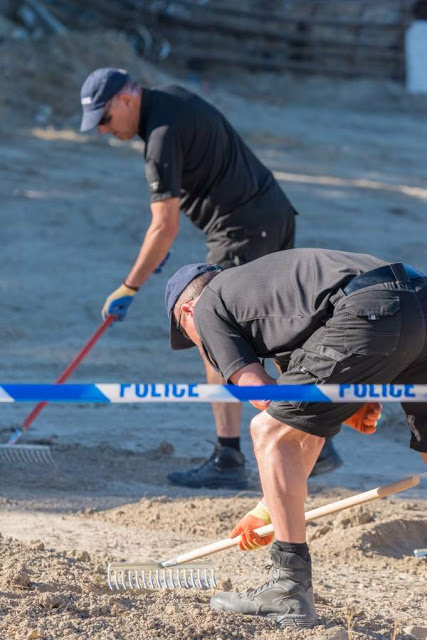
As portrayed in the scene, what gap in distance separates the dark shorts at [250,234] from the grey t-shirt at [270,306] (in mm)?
1986

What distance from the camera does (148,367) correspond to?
844 cm

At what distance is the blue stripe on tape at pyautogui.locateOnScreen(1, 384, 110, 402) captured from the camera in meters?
3.29

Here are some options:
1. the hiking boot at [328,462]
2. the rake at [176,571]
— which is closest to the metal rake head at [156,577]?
the rake at [176,571]

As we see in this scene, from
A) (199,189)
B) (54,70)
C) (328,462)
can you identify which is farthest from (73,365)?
(54,70)

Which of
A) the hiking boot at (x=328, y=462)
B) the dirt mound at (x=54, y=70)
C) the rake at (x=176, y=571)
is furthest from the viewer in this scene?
the dirt mound at (x=54, y=70)

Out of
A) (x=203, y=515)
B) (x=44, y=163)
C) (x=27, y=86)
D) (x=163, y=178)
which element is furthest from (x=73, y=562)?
(x=27, y=86)

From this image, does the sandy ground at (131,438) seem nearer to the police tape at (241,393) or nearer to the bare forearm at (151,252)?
the police tape at (241,393)

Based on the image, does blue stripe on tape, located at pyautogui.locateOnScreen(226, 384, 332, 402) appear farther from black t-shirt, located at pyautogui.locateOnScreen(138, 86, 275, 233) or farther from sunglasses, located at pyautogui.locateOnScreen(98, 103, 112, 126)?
sunglasses, located at pyautogui.locateOnScreen(98, 103, 112, 126)

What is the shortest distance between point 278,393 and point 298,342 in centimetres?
28

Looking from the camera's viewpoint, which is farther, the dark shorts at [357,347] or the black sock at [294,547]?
the black sock at [294,547]

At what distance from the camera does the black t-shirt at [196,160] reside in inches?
208

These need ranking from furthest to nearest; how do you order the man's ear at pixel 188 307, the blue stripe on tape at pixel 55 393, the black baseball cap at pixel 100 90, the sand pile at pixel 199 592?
1. the black baseball cap at pixel 100 90
2. the man's ear at pixel 188 307
3. the sand pile at pixel 199 592
4. the blue stripe on tape at pixel 55 393

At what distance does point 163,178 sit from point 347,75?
19.4m

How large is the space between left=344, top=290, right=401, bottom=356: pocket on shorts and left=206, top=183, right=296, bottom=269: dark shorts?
7.31 ft
